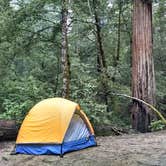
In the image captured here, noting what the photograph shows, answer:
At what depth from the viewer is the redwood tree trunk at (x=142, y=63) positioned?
38.4 feet

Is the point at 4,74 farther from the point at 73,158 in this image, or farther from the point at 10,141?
the point at 73,158

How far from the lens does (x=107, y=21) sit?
17.1m

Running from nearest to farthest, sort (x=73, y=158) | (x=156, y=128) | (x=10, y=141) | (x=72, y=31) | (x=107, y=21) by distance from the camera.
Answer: (x=73, y=158) < (x=10, y=141) < (x=156, y=128) < (x=72, y=31) < (x=107, y=21)

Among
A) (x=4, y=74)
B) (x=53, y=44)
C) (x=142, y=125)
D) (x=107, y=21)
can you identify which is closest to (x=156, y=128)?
(x=142, y=125)

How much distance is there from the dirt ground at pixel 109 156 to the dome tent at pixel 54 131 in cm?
20

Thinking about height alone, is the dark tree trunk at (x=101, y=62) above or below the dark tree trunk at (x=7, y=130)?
above

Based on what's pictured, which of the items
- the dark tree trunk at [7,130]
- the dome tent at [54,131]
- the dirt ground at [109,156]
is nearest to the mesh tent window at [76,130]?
the dome tent at [54,131]

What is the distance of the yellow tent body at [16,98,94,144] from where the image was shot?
8.05m

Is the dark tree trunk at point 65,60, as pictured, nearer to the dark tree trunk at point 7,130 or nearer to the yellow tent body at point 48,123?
the dark tree trunk at point 7,130

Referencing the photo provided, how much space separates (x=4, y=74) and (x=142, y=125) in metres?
5.65

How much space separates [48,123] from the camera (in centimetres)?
823

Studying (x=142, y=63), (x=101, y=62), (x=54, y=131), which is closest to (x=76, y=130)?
(x=54, y=131)

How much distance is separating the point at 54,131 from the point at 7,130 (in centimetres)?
219

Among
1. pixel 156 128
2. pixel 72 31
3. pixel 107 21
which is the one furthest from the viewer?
pixel 107 21
